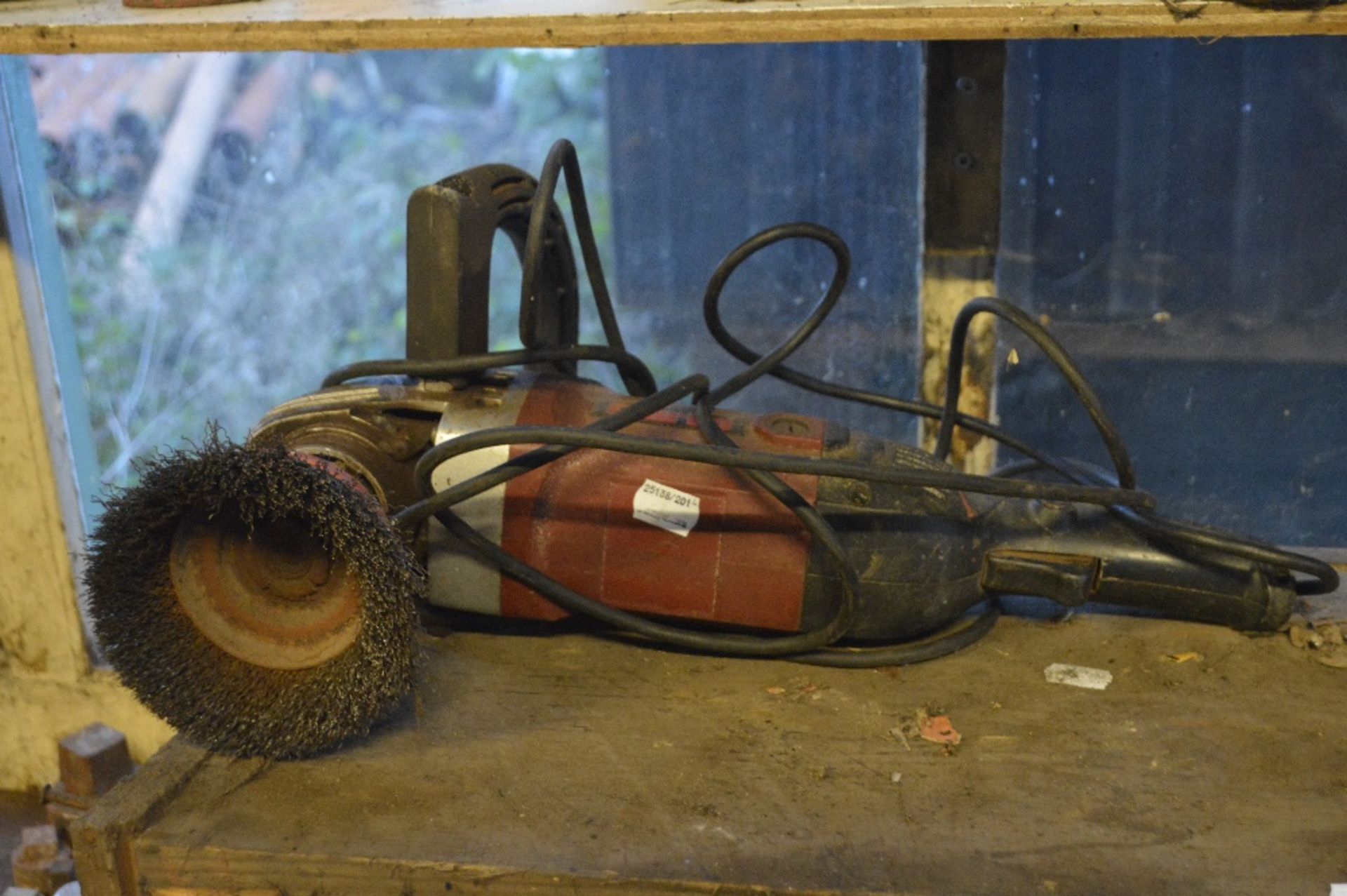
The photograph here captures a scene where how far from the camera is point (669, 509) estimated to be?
0.99 m

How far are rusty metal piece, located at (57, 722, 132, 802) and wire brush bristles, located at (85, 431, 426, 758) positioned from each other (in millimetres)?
570

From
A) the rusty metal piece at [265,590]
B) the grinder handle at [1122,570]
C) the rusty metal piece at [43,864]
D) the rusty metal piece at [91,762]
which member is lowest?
the rusty metal piece at [43,864]

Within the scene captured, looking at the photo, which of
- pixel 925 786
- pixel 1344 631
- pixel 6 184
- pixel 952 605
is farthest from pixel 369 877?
pixel 6 184

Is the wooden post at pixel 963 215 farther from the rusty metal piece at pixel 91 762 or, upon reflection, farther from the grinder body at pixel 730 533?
the rusty metal piece at pixel 91 762

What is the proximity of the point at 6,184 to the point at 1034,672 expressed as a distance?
1.23 meters

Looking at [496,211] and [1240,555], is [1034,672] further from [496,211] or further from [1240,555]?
[496,211]

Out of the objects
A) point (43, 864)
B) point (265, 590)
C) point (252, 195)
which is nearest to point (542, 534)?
point (265, 590)

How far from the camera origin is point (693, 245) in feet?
5.18

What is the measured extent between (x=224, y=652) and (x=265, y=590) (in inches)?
2.1

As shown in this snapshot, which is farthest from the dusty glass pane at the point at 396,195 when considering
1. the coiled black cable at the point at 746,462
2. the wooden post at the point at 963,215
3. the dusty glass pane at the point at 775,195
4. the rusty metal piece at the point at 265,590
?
the rusty metal piece at the point at 265,590

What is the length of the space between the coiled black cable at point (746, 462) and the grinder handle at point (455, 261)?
30 millimetres

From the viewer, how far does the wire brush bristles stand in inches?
31.9

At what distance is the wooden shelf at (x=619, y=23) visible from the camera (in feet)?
2.91

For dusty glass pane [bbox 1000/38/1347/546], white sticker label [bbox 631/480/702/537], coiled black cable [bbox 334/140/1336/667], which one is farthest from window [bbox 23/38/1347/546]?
white sticker label [bbox 631/480/702/537]
